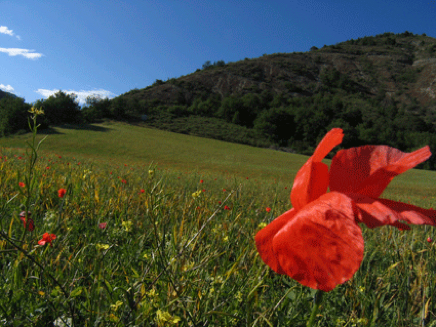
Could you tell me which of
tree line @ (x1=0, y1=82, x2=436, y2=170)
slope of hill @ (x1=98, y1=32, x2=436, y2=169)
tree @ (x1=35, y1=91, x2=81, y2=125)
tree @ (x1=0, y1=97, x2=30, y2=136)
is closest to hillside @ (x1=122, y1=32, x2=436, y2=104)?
slope of hill @ (x1=98, y1=32, x2=436, y2=169)

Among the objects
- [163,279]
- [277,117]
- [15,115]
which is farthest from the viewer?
[277,117]

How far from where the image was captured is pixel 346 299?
1.13 meters

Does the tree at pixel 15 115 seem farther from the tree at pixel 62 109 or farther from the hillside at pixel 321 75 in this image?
the hillside at pixel 321 75

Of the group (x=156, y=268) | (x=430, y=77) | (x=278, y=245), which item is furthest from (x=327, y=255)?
(x=430, y=77)

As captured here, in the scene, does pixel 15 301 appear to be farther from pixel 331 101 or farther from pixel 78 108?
pixel 331 101

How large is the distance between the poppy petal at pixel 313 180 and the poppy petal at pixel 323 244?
37 mm

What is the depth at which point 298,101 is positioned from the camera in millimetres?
66250

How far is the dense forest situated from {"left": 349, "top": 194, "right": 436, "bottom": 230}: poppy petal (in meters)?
28.8

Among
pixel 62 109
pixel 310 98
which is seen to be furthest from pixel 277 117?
pixel 62 109

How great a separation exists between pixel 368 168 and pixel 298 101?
Result: 6997 centimetres

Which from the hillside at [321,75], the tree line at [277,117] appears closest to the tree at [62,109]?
the tree line at [277,117]

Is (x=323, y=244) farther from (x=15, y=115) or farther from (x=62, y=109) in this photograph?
(x=62, y=109)

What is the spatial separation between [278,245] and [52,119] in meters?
37.9

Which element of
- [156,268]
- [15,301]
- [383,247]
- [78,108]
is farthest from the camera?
[78,108]
